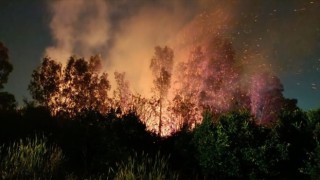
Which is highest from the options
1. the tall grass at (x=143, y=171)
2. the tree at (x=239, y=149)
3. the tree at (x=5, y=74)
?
the tree at (x=5, y=74)

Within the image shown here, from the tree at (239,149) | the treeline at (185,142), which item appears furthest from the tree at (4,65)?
the tree at (239,149)

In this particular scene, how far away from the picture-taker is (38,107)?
100 feet

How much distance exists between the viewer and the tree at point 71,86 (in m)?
50.7

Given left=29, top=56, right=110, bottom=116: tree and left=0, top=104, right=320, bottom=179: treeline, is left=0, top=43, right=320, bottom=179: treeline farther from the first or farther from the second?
left=29, top=56, right=110, bottom=116: tree

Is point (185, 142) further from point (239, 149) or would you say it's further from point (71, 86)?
point (71, 86)

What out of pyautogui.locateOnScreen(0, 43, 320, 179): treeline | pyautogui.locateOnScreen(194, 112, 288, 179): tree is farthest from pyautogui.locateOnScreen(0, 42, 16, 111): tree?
pyautogui.locateOnScreen(194, 112, 288, 179): tree

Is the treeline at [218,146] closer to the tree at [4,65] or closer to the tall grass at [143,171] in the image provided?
the tall grass at [143,171]

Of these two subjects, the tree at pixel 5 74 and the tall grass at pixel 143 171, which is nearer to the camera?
the tall grass at pixel 143 171

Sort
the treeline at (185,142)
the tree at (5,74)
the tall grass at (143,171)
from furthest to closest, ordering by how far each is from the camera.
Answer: the tree at (5,74) < the treeline at (185,142) < the tall grass at (143,171)

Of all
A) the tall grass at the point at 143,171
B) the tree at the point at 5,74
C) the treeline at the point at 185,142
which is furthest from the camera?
the tree at the point at 5,74

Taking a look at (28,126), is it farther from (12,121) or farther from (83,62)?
(83,62)

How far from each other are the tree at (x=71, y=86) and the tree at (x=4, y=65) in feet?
11.8

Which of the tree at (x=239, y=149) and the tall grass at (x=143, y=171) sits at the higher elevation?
the tree at (x=239, y=149)

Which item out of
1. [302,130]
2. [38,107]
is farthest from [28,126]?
[302,130]
